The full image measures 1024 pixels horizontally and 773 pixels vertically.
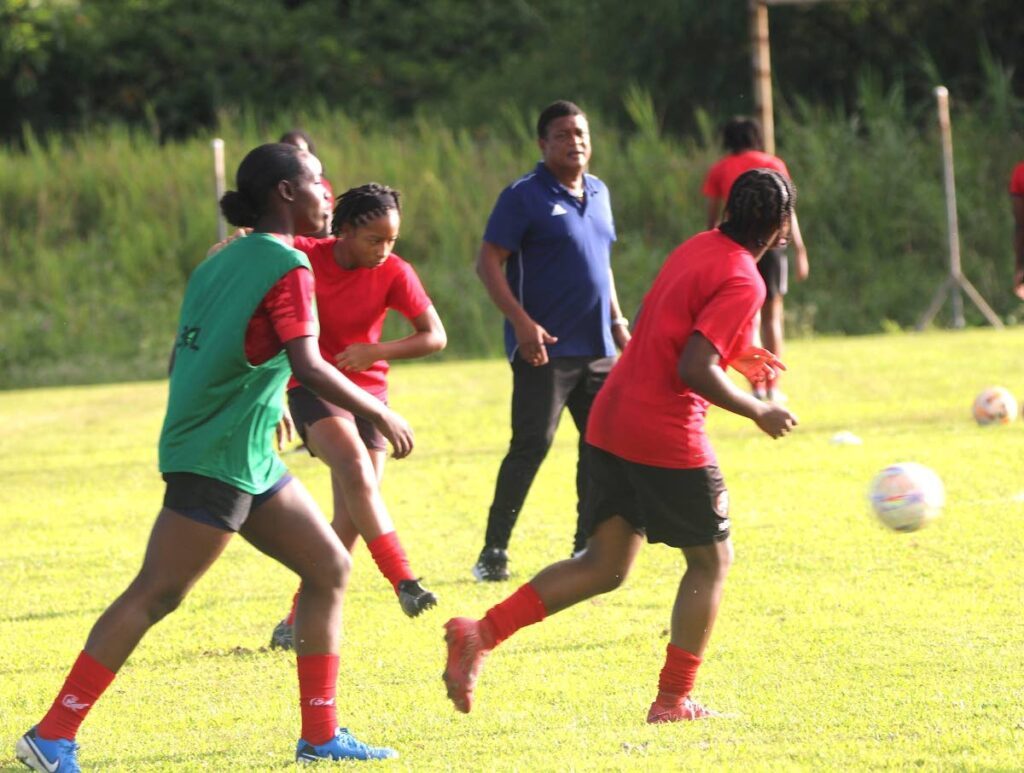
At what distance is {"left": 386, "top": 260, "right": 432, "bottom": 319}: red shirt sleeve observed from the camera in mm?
6840

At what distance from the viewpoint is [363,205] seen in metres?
6.61

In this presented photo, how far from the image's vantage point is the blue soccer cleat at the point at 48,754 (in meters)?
4.97

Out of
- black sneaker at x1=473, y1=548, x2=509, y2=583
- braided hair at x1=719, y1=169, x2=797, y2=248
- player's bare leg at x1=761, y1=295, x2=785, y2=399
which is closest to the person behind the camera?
braided hair at x1=719, y1=169, x2=797, y2=248

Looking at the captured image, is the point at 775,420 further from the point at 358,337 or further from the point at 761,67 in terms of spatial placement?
the point at 761,67

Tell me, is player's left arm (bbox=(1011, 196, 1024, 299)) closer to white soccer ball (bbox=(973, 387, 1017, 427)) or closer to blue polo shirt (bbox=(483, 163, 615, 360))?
white soccer ball (bbox=(973, 387, 1017, 427))

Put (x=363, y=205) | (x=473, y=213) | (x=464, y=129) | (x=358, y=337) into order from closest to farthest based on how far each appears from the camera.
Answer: (x=363, y=205) < (x=358, y=337) < (x=473, y=213) < (x=464, y=129)

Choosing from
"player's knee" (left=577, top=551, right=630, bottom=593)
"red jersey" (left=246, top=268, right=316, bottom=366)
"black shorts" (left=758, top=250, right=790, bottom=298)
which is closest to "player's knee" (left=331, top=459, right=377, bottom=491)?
"player's knee" (left=577, top=551, right=630, bottom=593)

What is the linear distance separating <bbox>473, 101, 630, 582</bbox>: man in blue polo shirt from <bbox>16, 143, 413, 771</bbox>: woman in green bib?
303 cm

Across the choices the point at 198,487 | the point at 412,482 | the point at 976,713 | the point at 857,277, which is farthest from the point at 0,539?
the point at 857,277

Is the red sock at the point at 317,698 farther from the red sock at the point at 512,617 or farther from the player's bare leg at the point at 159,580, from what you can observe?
the red sock at the point at 512,617

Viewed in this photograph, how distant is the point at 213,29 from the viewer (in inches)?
1345

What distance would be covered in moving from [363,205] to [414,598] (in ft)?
5.05

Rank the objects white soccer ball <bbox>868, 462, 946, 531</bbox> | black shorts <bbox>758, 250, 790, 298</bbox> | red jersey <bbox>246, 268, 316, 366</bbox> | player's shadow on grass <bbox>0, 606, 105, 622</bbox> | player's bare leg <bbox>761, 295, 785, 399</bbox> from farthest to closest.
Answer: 1. player's bare leg <bbox>761, 295, 785, 399</bbox>
2. black shorts <bbox>758, 250, 790, 298</bbox>
3. player's shadow on grass <bbox>0, 606, 105, 622</bbox>
4. white soccer ball <bbox>868, 462, 946, 531</bbox>
5. red jersey <bbox>246, 268, 316, 366</bbox>

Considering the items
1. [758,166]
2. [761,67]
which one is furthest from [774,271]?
[761,67]
